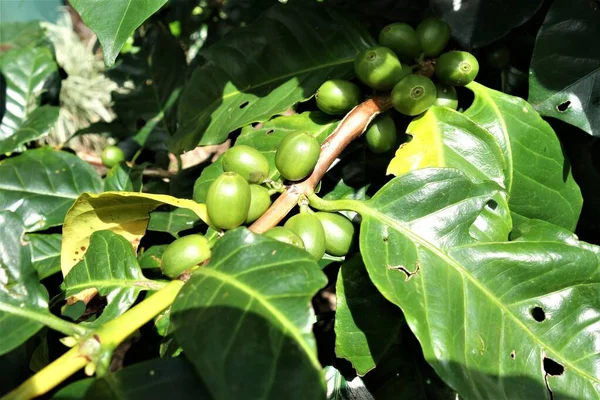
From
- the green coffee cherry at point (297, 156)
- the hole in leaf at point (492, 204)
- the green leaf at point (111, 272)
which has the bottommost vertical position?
the hole in leaf at point (492, 204)

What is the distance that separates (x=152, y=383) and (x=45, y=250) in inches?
41.5

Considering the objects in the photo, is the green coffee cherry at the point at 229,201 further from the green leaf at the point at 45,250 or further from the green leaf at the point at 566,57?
the green leaf at the point at 566,57

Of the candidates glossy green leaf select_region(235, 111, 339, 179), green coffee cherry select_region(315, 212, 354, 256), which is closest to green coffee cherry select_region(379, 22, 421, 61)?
glossy green leaf select_region(235, 111, 339, 179)

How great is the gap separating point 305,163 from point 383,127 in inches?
13.0

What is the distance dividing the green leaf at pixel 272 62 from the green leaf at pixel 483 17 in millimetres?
269

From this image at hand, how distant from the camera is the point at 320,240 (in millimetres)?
1275

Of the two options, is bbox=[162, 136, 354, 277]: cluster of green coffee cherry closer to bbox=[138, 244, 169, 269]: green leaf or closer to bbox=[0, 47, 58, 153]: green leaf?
bbox=[138, 244, 169, 269]: green leaf

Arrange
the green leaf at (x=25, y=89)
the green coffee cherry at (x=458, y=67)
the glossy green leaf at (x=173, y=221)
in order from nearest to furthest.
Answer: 1. the green coffee cherry at (x=458, y=67)
2. the glossy green leaf at (x=173, y=221)
3. the green leaf at (x=25, y=89)

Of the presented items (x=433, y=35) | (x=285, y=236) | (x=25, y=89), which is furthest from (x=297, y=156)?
(x=25, y=89)

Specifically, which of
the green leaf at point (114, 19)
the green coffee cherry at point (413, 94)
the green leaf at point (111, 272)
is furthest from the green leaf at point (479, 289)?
the green leaf at point (114, 19)

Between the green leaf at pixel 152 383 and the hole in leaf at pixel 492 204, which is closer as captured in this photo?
the green leaf at pixel 152 383

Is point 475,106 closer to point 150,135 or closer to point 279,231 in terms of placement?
point 279,231

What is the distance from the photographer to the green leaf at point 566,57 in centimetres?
162

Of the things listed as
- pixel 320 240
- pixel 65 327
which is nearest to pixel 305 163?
pixel 320 240
